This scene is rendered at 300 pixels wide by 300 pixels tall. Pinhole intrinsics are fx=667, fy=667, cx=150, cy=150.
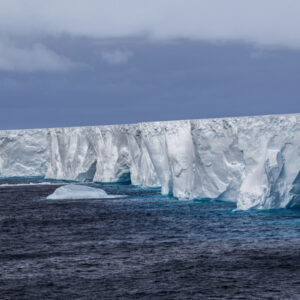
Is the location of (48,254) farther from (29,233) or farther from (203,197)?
(203,197)

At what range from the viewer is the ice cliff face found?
29297mm

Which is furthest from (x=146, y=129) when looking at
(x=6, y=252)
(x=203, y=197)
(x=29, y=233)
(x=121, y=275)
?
(x=121, y=275)

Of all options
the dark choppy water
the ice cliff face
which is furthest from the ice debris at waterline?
the dark choppy water

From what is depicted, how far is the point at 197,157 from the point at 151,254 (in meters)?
16.9

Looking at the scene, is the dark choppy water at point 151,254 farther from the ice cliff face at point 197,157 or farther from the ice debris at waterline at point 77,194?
the ice debris at waterline at point 77,194

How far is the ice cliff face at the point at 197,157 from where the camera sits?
1153 inches

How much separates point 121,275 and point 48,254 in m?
4.27

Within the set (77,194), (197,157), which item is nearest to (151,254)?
(197,157)

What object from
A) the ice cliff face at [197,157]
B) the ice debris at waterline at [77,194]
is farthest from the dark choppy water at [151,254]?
the ice debris at waterline at [77,194]

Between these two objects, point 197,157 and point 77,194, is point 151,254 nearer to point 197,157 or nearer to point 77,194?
point 197,157

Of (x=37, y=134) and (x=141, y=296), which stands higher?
(x=37, y=134)

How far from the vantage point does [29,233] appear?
26.5m

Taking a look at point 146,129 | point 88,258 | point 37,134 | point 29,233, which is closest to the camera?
point 88,258

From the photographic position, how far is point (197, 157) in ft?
120
